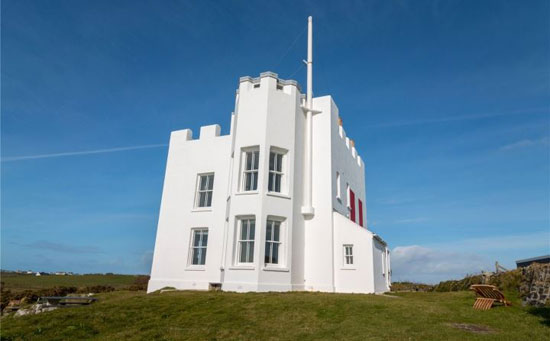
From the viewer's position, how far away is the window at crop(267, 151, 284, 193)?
672 inches

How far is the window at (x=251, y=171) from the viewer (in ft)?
56.4

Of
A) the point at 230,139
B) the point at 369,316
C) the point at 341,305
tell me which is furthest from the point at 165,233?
the point at 369,316

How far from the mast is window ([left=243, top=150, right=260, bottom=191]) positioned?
9.05 feet

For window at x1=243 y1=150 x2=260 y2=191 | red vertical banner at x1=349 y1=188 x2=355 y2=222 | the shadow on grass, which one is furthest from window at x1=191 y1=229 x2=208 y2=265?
the shadow on grass

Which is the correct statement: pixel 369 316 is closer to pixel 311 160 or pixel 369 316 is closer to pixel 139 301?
pixel 139 301

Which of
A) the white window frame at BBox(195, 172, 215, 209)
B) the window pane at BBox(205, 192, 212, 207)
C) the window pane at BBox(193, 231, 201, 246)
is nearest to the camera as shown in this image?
the window pane at BBox(193, 231, 201, 246)

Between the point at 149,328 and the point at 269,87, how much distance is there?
12747mm

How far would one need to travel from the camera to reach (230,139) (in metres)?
20.1

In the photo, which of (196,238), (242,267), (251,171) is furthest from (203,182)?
(242,267)

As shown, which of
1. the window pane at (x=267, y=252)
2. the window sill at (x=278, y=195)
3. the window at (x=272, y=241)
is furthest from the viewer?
the window sill at (x=278, y=195)

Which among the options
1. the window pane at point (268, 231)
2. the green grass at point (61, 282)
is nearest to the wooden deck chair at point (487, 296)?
A: the window pane at point (268, 231)

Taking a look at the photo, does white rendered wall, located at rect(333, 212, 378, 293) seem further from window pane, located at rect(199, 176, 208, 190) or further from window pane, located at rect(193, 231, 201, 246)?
window pane, located at rect(199, 176, 208, 190)

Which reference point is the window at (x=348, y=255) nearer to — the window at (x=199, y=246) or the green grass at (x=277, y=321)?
the green grass at (x=277, y=321)

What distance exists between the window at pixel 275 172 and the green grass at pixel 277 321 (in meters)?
5.82
